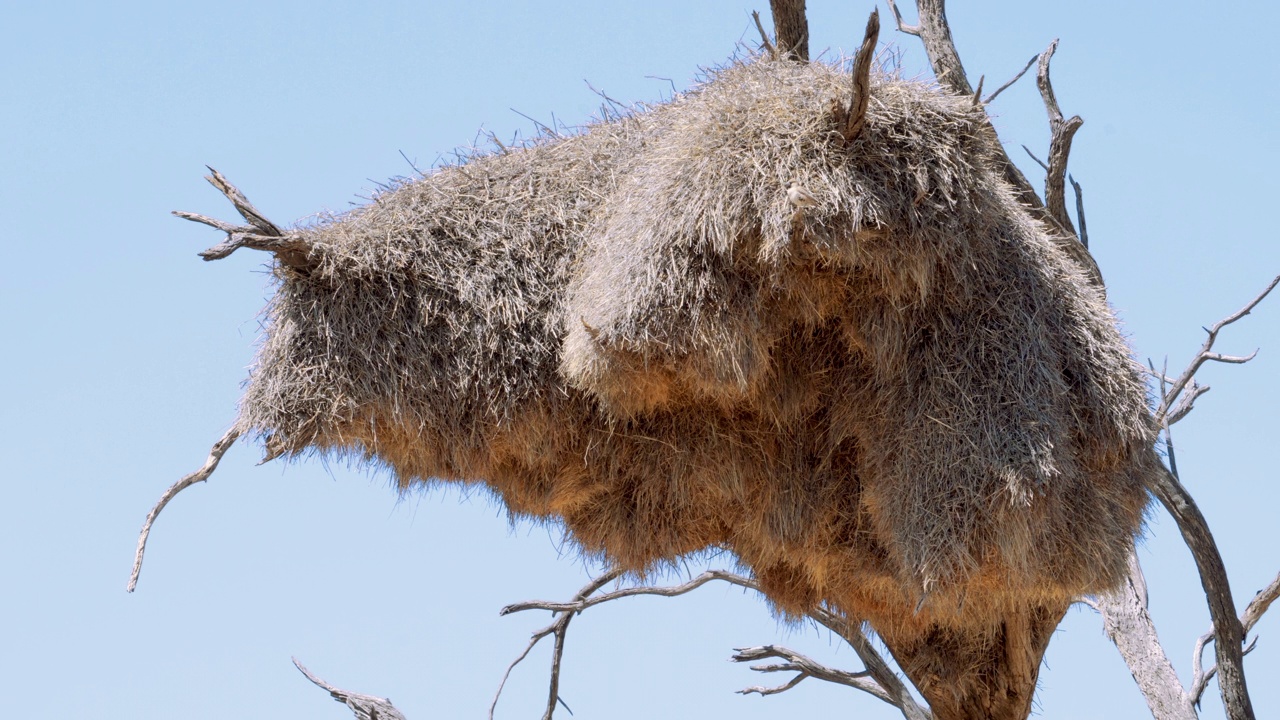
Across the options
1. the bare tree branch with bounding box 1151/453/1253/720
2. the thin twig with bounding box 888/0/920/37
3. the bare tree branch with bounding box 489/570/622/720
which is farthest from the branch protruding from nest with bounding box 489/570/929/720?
the thin twig with bounding box 888/0/920/37

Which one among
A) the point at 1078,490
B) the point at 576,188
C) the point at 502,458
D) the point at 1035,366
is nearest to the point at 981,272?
the point at 1035,366

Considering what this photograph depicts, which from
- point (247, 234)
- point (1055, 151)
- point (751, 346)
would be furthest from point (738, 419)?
point (1055, 151)

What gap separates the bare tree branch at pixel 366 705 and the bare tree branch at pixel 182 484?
1211mm

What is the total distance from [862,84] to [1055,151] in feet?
12.2

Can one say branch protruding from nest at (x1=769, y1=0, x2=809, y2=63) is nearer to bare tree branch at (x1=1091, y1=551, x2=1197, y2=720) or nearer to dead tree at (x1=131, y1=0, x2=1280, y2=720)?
dead tree at (x1=131, y1=0, x2=1280, y2=720)

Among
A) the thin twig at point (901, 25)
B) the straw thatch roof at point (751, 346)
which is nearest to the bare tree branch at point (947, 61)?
the thin twig at point (901, 25)

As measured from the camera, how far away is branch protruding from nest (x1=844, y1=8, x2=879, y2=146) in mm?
4309

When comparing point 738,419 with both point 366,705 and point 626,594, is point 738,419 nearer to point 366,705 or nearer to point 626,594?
point 366,705

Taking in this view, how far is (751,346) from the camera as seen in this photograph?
484 cm

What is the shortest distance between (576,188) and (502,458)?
3.90ft

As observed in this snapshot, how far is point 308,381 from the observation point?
16.5 feet

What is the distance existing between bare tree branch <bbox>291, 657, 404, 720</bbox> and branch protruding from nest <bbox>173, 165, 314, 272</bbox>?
2025mm

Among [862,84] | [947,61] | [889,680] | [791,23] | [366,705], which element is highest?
[947,61]

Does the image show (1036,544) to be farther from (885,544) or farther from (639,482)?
(639,482)
